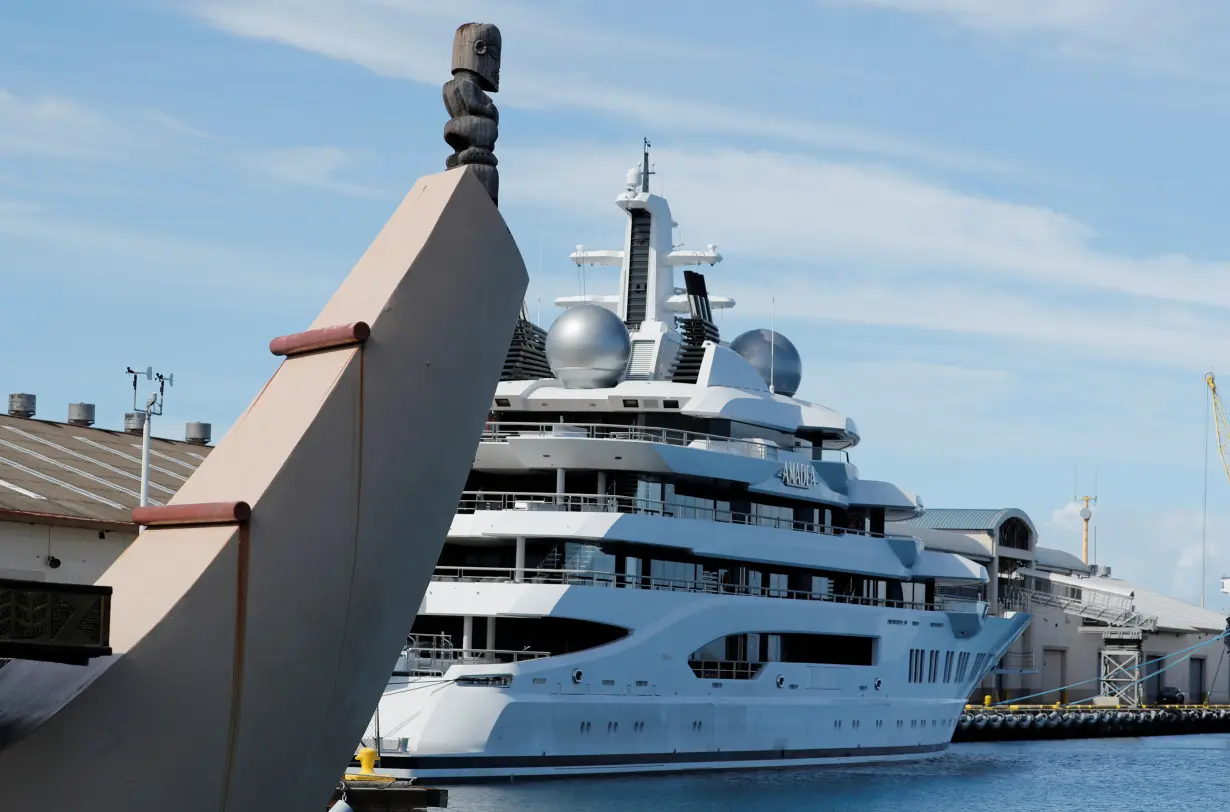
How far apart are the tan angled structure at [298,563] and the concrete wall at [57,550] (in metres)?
13.9

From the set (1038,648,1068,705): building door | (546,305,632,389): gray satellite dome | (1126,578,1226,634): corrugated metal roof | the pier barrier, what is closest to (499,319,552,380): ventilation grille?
(546,305,632,389): gray satellite dome

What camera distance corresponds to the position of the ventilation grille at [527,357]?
41.8m

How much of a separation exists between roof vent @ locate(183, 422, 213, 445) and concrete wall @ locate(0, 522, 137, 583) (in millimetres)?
14202

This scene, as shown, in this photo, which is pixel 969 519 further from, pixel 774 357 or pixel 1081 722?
pixel 774 357

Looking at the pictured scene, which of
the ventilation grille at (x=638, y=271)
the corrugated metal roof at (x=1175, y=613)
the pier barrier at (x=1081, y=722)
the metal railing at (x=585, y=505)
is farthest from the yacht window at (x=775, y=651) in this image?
the corrugated metal roof at (x=1175, y=613)

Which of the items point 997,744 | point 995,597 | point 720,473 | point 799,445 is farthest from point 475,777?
point 995,597

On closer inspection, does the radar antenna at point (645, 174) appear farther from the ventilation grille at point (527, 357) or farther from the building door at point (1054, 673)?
the building door at point (1054, 673)

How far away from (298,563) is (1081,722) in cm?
6222

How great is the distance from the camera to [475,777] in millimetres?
31656

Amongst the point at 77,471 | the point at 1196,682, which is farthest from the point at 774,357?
the point at 1196,682

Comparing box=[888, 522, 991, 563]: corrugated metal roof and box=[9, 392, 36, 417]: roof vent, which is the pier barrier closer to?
box=[888, 522, 991, 563]: corrugated metal roof

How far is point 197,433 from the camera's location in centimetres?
3900

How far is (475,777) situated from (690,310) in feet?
53.0

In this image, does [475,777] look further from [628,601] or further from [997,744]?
[997,744]
